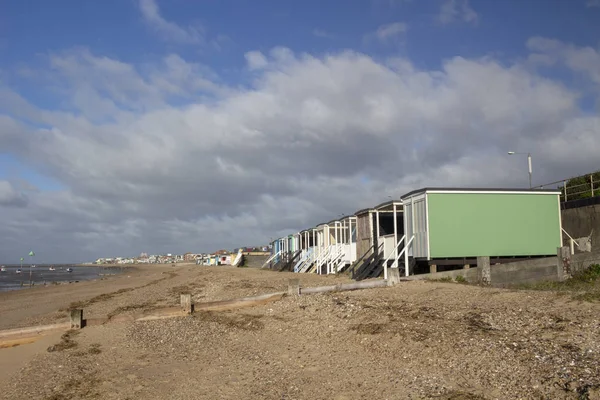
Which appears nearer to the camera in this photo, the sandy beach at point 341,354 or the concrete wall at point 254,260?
the sandy beach at point 341,354

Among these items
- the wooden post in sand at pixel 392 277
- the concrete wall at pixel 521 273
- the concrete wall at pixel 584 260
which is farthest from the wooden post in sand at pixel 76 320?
the concrete wall at pixel 584 260

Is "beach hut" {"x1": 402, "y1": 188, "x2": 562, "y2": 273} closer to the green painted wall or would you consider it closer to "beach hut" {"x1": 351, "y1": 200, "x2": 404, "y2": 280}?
the green painted wall

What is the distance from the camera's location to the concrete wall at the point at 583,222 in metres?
21.7

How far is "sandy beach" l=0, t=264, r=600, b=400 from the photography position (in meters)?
6.27

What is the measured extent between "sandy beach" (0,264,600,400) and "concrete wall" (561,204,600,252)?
41.7 ft

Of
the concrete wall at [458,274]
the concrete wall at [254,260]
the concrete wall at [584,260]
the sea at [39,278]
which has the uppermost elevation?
the concrete wall at [584,260]

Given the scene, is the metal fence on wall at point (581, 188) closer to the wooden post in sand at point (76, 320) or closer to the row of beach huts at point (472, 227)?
the row of beach huts at point (472, 227)

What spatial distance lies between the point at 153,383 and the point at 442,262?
43.5 ft

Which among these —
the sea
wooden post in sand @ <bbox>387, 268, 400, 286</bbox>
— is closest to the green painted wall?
wooden post in sand @ <bbox>387, 268, 400, 286</bbox>

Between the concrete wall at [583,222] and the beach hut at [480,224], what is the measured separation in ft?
11.4

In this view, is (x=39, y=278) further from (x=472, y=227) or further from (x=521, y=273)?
(x=521, y=273)

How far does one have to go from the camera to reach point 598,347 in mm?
6484

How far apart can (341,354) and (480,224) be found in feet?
40.0

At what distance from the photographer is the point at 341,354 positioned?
835cm
